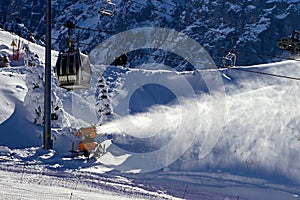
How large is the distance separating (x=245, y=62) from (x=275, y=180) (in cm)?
17593

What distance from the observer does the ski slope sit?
2345cm

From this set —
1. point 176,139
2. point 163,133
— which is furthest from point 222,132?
point 163,133

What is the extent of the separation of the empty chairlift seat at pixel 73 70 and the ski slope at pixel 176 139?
3.37m

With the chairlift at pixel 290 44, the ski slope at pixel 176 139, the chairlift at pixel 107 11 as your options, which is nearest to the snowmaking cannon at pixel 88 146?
the ski slope at pixel 176 139

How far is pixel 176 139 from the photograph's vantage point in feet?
103

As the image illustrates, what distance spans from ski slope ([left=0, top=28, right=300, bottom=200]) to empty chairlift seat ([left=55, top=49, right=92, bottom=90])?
337 centimetres

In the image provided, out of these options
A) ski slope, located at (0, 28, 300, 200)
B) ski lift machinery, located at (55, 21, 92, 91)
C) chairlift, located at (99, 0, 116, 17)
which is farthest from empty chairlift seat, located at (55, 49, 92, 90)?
ski slope, located at (0, 28, 300, 200)

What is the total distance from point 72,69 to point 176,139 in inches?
378

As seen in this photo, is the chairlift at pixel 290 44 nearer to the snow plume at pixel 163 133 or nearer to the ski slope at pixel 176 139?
the ski slope at pixel 176 139

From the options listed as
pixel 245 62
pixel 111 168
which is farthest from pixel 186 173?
pixel 245 62

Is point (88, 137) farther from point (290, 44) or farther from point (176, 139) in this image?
point (290, 44)

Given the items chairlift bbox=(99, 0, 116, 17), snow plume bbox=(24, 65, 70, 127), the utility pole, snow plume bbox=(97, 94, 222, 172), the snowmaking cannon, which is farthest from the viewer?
snow plume bbox=(24, 65, 70, 127)

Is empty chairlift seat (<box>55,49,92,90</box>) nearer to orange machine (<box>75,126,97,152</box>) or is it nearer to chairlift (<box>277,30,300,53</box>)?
orange machine (<box>75,126,97,152</box>)

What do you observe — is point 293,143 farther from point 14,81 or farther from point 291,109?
point 14,81
